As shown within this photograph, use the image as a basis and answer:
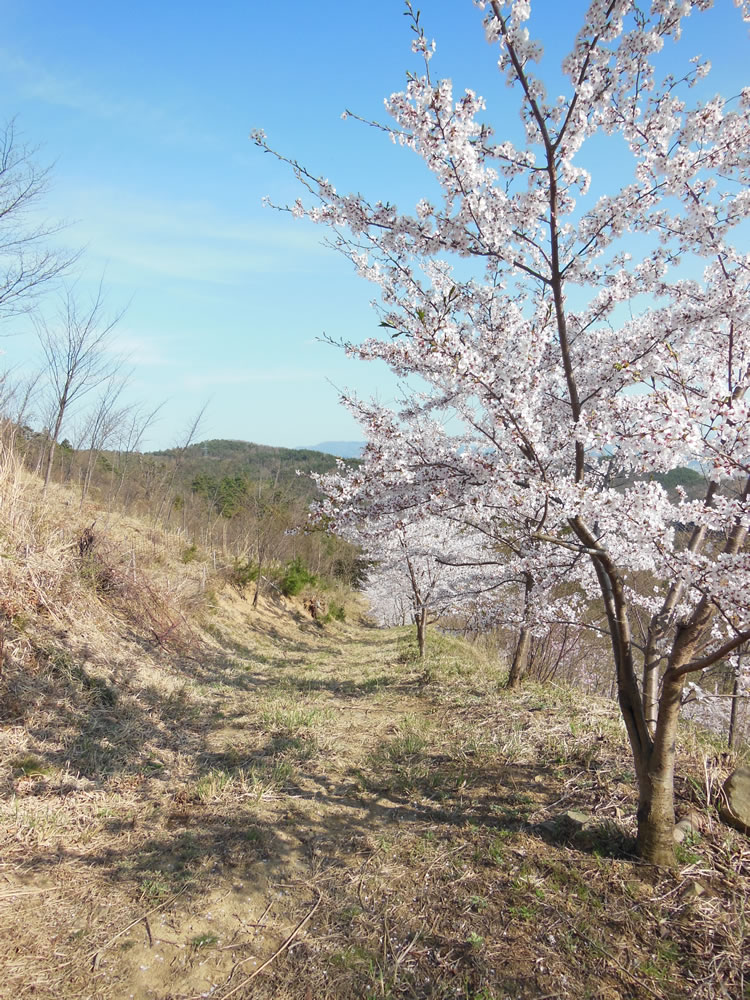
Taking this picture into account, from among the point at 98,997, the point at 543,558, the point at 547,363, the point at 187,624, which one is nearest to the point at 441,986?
the point at 98,997

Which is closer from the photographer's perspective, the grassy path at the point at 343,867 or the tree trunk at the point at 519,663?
the grassy path at the point at 343,867

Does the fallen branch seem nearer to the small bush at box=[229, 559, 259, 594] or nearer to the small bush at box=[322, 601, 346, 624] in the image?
the small bush at box=[229, 559, 259, 594]

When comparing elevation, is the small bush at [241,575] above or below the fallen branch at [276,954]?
above

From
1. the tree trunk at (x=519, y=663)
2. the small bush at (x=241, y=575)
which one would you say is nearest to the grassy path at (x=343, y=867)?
the tree trunk at (x=519, y=663)

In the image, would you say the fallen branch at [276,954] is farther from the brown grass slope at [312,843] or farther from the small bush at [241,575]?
the small bush at [241,575]

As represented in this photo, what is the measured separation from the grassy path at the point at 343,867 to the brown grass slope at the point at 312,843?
0.04ft

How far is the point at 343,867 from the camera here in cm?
310

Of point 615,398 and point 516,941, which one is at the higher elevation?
point 615,398

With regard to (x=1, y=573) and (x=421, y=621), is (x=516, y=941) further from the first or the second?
(x=421, y=621)

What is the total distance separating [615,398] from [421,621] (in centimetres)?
865

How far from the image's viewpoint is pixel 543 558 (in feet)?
14.5

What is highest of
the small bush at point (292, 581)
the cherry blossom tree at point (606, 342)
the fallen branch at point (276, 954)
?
the cherry blossom tree at point (606, 342)

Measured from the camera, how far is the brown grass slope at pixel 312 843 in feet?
7.75

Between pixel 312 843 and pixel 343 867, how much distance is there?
353 millimetres
